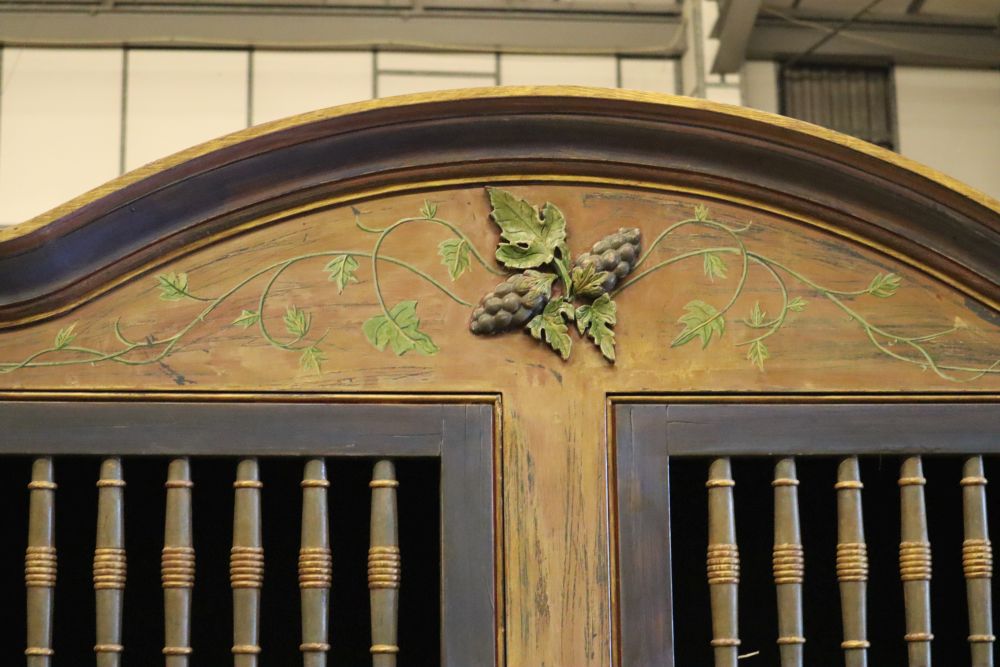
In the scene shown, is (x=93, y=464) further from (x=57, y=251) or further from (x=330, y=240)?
(x=330, y=240)

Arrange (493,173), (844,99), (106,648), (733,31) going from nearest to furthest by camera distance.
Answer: (106,648), (493,173), (733,31), (844,99)

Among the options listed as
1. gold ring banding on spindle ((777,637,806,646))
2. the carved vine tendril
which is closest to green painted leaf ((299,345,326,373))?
the carved vine tendril

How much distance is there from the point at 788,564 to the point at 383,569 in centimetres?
44

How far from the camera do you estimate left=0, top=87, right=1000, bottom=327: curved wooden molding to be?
1380 mm

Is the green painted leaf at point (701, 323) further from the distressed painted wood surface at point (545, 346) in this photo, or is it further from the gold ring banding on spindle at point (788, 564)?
the gold ring banding on spindle at point (788, 564)

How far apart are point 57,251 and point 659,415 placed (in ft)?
2.18

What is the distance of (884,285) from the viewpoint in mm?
1474

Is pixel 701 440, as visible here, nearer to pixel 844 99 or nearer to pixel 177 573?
pixel 177 573

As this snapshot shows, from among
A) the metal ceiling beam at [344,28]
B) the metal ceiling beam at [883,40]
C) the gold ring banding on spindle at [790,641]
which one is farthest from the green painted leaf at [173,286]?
the metal ceiling beam at [883,40]

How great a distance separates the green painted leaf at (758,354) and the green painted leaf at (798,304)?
56 mm

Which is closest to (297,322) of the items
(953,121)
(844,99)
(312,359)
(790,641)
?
(312,359)

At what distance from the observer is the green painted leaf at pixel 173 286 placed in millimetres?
1409

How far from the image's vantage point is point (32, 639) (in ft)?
4.43

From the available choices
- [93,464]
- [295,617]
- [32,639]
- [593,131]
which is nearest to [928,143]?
[593,131]
